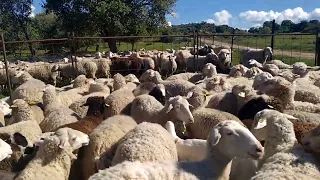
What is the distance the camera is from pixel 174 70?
1641 centimetres

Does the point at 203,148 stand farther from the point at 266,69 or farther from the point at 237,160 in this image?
the point at 266,69

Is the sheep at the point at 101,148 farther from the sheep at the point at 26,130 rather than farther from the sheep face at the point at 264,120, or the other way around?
the sheep face at the point at 264,120

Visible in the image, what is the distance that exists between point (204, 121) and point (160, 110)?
2.67ft

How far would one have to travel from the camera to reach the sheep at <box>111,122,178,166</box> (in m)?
3.73

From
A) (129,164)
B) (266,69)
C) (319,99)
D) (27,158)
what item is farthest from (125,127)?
(266,69)

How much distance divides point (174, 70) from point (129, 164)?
13.5 m

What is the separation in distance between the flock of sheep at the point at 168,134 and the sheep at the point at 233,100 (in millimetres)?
20

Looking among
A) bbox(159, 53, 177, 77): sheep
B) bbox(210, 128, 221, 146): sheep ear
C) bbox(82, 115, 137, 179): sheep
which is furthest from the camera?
bbox(159, 53, 177, 77): sheep

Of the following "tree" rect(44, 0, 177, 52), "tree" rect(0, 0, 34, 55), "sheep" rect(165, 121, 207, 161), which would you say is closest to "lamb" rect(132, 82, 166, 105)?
"sheep" rect(165, 121, 207, 161)

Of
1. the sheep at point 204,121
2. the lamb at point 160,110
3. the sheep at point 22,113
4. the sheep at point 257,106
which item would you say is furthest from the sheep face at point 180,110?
the sheep at point 22,113

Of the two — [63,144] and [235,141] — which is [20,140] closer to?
[63,144]

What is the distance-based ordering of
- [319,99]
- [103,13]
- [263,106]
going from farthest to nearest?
[103,13] < [319,99] < [263,106]

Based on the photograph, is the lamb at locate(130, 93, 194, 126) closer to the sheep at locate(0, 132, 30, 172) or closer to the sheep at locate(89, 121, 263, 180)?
the sheep at locate(89, 121, 263, 180)

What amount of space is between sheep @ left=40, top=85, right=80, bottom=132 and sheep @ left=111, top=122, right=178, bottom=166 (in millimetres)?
2028
